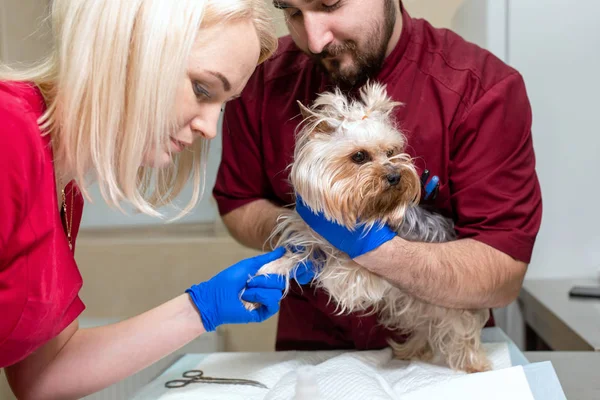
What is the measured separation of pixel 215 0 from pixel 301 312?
954 mm

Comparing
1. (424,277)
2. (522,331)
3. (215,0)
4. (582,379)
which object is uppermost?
(215,0)

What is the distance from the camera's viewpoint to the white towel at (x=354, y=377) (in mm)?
1222

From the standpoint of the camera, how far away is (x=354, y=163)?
132 centimetres

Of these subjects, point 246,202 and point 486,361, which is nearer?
point 486,361

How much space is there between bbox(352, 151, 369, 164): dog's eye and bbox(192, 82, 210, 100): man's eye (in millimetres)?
370

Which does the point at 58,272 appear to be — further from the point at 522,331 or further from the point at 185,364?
the point at 522,331

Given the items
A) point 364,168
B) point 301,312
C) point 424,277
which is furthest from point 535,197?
point 301,312

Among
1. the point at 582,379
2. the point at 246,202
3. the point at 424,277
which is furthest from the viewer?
the point at 246,202

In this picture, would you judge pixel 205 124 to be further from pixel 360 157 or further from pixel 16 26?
pixel 16 26

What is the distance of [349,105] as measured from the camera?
4.53ft

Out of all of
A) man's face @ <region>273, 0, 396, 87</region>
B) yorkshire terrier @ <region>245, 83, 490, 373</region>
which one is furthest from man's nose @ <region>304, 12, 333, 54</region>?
yorkshire terrier @ <region>245, 83, 490, 373</region>

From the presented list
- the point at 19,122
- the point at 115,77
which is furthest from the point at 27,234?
the point at 115,77

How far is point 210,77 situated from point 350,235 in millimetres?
475

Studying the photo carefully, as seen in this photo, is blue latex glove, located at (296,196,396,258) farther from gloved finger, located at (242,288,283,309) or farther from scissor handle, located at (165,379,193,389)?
scissor handle, located at (165,379,193,389)
